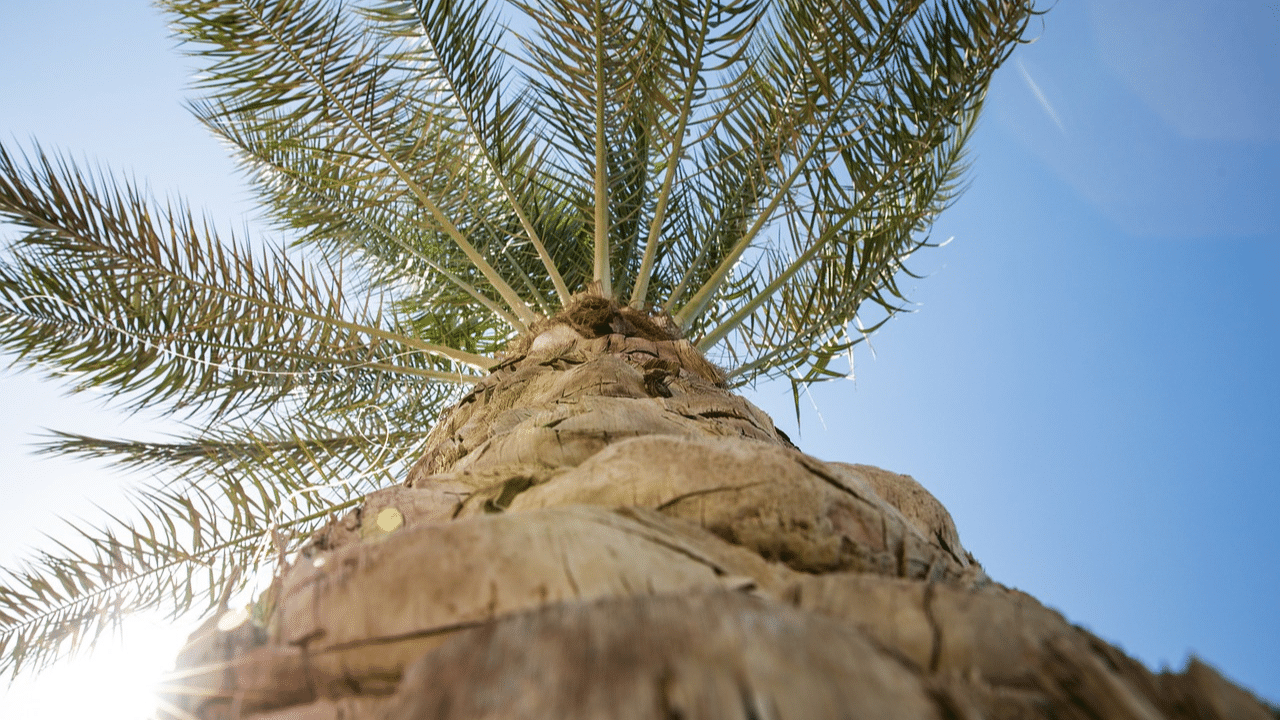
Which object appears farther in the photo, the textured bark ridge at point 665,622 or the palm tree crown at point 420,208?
the palm tree crown at point 420,208

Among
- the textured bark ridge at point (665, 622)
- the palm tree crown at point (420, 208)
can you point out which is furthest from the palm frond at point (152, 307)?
the textured bark ridge at point (665, 622)

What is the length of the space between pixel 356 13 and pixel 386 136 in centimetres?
57

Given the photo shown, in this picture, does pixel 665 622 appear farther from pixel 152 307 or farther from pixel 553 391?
pixel 152 307

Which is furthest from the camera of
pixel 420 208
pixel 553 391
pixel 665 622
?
pixel 420 208

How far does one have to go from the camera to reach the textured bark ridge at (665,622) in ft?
2.18

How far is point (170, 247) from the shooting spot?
3393mm

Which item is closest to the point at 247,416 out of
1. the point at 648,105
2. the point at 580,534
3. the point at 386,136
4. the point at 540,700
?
the point at 386,136

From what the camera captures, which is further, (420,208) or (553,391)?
(420,208)

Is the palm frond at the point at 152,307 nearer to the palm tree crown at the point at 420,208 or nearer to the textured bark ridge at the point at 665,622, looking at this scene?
Answer: the palm tree crown at the point at 420,208

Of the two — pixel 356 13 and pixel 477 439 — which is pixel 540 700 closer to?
pixel 477 439

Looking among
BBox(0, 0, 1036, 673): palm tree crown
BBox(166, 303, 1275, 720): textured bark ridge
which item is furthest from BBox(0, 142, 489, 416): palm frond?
BBox(166, 303, 1275, 720): textured bark ridge

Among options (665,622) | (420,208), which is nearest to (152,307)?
(420,208)

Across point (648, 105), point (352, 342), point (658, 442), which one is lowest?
point (352, 342)

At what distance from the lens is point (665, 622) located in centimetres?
72
